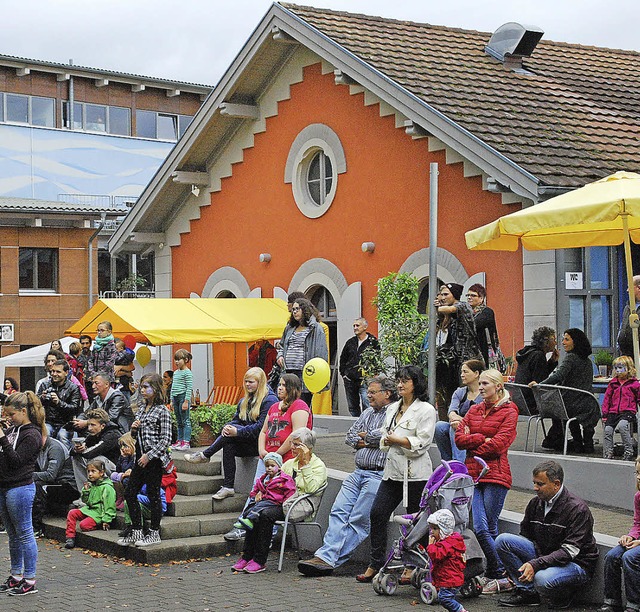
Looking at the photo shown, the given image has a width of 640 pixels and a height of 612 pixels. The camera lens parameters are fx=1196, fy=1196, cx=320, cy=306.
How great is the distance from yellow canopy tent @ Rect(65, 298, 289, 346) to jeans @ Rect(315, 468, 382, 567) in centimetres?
775

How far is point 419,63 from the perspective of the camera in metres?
→ 18.5

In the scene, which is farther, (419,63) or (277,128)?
(277,128)

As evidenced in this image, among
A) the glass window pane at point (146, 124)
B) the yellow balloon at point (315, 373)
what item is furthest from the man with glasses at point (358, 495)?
the glass window pane at point (146, 124)

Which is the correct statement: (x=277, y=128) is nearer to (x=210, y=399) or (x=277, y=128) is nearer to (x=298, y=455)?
(x=210, y=399)

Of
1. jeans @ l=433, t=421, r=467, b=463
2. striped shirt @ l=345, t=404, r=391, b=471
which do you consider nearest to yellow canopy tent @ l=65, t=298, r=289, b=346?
striped shirt @ l=345, t=404, r=391, b=471

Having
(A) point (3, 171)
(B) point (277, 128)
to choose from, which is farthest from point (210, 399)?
(A) point (3, 171)

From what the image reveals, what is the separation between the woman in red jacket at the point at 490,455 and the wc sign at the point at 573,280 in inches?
230

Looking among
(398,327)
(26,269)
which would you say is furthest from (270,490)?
(26,269)

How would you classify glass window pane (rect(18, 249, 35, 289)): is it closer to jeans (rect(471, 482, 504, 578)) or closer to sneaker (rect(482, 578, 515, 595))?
jeans (rect(471, 482, 504, 578))

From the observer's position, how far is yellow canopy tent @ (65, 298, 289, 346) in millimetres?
18516

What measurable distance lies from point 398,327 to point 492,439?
5.41m

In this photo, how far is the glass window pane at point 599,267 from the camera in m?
15.7

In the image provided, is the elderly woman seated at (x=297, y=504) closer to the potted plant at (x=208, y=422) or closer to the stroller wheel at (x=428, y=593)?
the stroller wheel at (x=428, y=593)

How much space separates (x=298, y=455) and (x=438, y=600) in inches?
101
